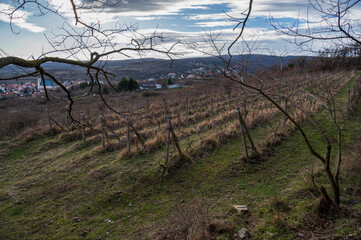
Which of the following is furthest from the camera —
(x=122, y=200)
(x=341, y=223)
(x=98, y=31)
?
(x=122, y=200)

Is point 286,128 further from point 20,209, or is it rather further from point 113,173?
point 20,209

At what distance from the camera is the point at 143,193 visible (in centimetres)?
529

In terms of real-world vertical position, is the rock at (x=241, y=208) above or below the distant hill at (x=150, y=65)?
below

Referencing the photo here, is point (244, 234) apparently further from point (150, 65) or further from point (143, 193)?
point (150, 65)

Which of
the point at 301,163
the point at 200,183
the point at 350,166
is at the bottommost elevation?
the point at 200,183

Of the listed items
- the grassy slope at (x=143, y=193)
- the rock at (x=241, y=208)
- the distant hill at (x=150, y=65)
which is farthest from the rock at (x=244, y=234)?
the distant hill at (x=150, y=65)

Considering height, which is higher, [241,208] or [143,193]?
[241,208]

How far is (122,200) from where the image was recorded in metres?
5.12

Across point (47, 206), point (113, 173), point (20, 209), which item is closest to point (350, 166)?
point (113, 173)

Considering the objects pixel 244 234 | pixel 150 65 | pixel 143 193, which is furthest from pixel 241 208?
pixel 150 65

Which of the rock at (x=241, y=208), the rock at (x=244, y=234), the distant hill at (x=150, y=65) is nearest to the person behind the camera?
the rock at (x=244, y=234)

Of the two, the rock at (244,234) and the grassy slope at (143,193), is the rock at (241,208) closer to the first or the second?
the grassy slope at (143,193)

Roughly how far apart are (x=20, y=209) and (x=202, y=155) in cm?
452

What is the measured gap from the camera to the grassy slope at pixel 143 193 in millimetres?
3756
